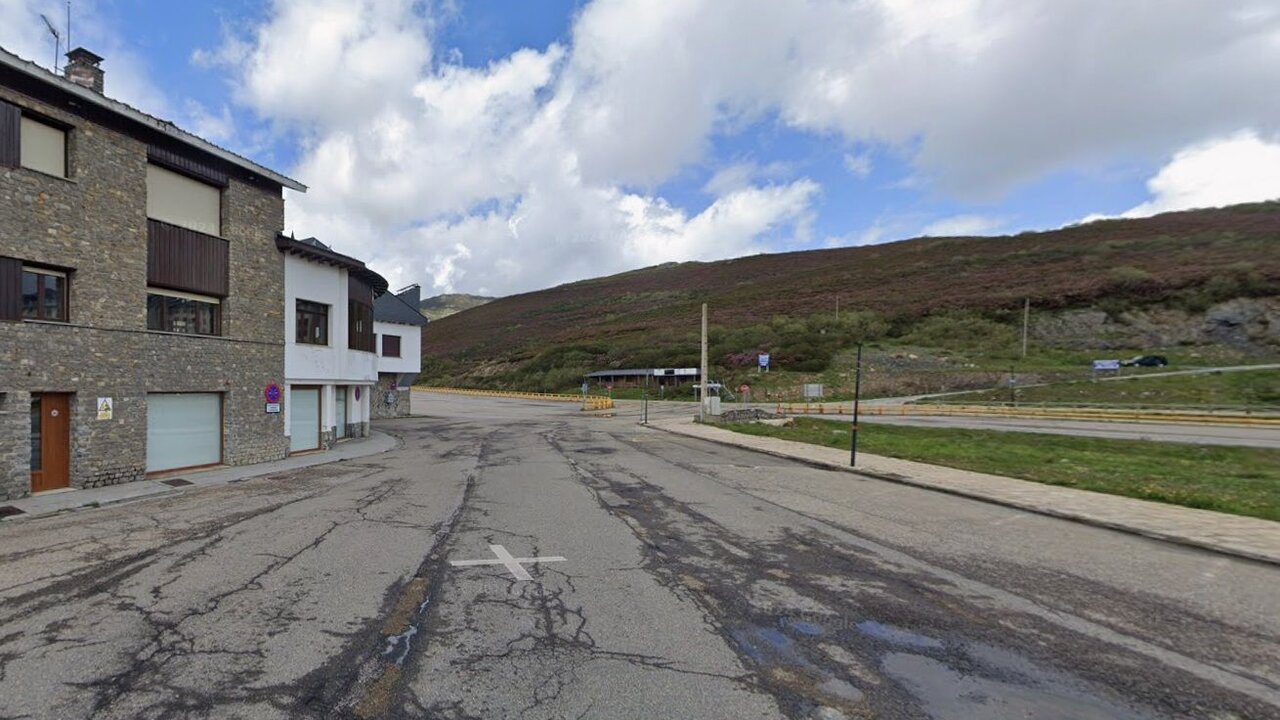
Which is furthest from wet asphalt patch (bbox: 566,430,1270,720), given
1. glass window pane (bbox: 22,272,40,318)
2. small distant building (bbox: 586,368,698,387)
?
small distant building (bbox: 586,368,698,387)

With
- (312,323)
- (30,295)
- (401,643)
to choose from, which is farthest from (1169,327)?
(30,295)

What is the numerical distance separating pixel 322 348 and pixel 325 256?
133 inches

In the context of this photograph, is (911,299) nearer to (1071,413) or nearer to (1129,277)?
(1129,277)

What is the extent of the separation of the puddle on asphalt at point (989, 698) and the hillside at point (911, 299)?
53.5 meters

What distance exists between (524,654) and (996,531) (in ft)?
24.7

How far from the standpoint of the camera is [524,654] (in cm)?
445

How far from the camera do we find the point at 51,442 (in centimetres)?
1347

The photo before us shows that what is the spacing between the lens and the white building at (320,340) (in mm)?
20578

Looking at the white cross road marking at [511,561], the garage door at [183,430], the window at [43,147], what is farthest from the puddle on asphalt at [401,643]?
the window at [43,147]

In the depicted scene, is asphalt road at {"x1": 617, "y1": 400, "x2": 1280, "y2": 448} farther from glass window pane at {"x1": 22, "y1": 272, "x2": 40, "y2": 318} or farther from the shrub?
the shrub

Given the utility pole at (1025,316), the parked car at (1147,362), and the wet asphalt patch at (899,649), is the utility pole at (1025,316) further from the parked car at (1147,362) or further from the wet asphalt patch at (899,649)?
the wet asphalt patch at (899,649)

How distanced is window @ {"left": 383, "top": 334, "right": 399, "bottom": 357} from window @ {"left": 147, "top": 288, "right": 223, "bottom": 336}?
2338 cm

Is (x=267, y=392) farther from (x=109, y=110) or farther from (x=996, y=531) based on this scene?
(x=996, y=531)

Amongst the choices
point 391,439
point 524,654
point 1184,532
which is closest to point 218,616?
point 524,654
